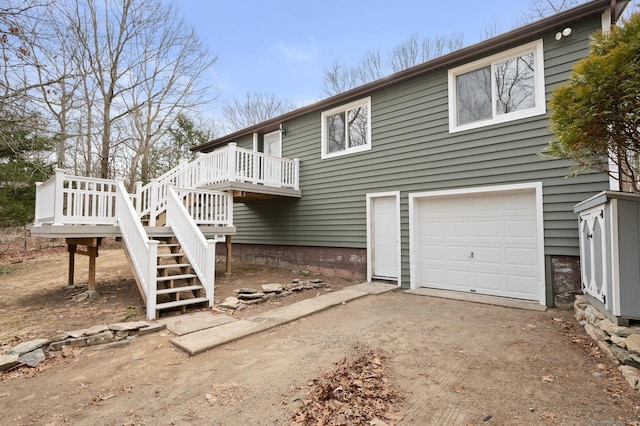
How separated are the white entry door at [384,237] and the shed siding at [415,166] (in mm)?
243

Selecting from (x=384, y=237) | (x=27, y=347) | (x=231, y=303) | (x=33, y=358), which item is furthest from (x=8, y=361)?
(x=384, y=237)

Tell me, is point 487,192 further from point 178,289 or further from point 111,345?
point 111,345

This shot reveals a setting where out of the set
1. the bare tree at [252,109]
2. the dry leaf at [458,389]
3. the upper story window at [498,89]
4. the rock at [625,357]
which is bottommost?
the dry leaf at [458,389]

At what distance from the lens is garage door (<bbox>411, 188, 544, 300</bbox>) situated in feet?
18.6

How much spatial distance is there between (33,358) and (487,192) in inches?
293

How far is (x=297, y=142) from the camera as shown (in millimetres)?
9727

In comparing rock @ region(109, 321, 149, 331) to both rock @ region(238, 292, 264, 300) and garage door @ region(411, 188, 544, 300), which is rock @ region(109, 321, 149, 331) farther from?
garage door @ region(411, 188, 544, 300)

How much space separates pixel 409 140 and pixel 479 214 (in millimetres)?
2273

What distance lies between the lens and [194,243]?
5.95 m

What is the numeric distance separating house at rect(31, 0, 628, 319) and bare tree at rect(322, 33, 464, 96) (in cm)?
1127

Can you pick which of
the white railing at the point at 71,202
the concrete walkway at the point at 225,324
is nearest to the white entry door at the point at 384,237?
the concrete walkway at the point at 225,324

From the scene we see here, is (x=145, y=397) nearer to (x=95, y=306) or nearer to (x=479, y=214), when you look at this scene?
(x=95, y=306)

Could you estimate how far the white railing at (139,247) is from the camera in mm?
4879

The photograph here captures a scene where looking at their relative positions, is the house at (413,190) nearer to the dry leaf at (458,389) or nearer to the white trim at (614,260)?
the white trim at (614,260)
